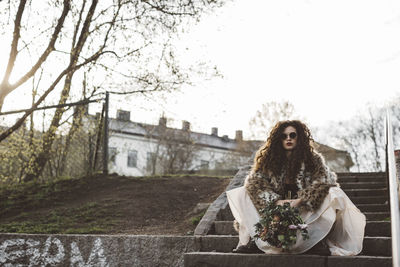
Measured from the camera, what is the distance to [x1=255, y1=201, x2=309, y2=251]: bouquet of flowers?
361cm

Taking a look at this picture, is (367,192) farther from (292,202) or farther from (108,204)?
(108,204)

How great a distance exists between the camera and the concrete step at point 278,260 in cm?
350

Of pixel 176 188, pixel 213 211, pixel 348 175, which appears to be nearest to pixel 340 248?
pixel 213 211

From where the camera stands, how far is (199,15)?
9414mm

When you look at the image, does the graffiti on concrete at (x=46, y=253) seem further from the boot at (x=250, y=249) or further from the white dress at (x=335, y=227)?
the white dress at (x=335, y=227)

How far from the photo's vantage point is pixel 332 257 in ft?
11.7

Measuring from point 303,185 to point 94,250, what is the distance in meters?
2.72

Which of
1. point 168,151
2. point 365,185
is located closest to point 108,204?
point 365,185

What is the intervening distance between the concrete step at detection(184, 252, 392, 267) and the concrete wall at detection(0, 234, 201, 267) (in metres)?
0.81

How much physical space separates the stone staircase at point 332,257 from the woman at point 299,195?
140mm

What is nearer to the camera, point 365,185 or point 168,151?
point 365,185

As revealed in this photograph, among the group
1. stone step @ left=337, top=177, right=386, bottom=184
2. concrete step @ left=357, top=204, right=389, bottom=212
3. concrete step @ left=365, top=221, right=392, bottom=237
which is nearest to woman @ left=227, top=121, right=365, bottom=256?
concrete step @ left=365, top=221, right=392, bottom=237

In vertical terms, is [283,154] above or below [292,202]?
above

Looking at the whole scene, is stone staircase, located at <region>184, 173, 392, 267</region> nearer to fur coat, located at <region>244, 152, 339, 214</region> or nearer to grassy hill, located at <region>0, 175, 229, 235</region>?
fur coat, located at <region>244, 152, 339, 214</region>
